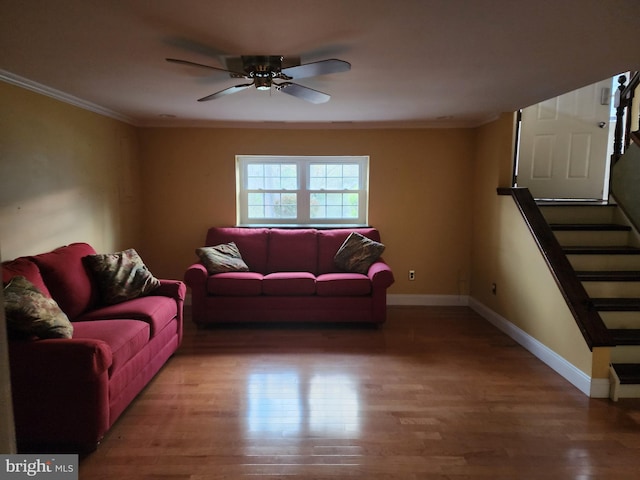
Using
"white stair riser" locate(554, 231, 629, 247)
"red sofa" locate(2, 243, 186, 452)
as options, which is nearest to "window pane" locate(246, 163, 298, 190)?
"red sofa" locate(2, 243, 186, 452)

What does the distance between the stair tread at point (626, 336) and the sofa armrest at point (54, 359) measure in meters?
3.38

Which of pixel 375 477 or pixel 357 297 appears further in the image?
pixel 357 297

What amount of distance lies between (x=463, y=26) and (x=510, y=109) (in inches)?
90.6

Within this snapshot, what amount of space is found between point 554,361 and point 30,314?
3619mm

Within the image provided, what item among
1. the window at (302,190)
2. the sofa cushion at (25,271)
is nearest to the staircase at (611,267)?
the window at (302,190)

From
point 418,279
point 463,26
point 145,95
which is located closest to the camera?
point 463,26

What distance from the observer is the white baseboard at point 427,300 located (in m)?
5.02

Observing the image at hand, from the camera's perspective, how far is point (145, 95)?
134 inches

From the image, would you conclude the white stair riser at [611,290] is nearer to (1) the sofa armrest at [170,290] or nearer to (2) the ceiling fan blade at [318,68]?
(2) the ceiling fan blade at [318,68]

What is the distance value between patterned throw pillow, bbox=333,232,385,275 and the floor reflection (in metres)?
1.52

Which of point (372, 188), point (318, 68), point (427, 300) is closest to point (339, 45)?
point (318, 68)

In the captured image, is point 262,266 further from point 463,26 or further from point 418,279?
point 463,26

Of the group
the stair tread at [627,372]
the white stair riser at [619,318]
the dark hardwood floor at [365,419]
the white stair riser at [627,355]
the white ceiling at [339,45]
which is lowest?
the dark hardwood floor at [365,419]

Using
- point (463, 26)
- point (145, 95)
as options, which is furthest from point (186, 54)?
point (463, 26)
